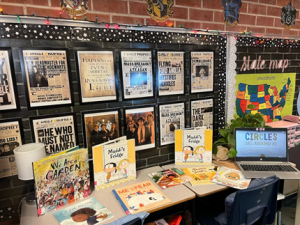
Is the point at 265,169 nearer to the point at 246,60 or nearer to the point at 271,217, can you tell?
the point at 271,217

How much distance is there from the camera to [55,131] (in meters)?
1.72

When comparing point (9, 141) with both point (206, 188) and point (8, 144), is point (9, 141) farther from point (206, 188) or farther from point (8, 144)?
point (206, 188)

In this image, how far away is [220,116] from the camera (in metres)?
2.44

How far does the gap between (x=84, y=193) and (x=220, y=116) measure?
63.7 inches

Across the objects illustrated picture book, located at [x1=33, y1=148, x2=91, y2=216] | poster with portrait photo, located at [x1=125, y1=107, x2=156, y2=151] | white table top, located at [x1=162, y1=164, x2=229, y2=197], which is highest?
poster with portrait photo, located at [x1=125, y1=107, x2=156, y2=151]

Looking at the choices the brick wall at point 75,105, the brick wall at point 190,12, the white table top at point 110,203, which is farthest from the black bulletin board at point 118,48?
the white table top at point 110,203

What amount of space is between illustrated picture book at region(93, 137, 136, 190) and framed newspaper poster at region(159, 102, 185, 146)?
0.44 metres

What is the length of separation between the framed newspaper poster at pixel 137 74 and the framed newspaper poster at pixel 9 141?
0.86 metres

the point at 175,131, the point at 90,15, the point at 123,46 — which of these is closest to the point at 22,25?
the point at 90,15

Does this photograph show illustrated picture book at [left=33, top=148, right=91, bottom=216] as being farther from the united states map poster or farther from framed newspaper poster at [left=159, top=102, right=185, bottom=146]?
the united states map poster

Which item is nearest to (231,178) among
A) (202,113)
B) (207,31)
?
(202,113)

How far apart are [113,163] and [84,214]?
44 cm

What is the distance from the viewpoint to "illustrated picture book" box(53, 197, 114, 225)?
137 centimetres

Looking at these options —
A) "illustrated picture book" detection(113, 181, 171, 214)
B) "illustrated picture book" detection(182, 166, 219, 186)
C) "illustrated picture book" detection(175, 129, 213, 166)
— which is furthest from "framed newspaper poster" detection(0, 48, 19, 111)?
"illustrated picture book" detection(182, 166, 219, 186)
